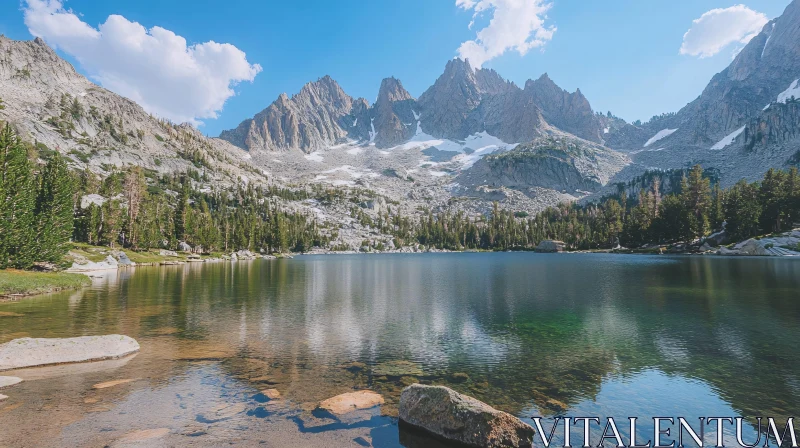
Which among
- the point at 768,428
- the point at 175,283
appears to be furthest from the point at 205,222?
the point at 768,428

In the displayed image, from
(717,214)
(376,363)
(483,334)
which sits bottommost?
(483,334)

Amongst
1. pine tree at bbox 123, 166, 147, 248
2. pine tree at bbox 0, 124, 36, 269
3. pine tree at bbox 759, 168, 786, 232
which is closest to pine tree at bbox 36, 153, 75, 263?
pine tree at bbox 0, 124, 36, 269

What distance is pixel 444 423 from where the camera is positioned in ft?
37.7

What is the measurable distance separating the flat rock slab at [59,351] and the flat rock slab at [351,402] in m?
13.3

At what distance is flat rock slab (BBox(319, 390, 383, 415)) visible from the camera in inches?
533

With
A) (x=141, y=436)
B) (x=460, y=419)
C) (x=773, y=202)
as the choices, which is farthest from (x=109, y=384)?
(x=773, y=202)

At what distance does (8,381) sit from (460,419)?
1826 centimetres

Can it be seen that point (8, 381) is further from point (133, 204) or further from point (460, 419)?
point (133, 204)

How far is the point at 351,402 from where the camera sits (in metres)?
14.1

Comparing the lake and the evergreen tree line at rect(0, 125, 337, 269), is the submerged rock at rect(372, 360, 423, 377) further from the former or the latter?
the evergreen tree line at rect(0, 125, 337, 269)

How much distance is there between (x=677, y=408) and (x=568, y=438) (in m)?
5.91

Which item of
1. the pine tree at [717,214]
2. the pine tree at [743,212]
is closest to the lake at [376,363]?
the pine tree at [743,212]

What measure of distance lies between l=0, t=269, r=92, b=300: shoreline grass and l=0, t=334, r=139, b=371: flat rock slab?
28647 mm

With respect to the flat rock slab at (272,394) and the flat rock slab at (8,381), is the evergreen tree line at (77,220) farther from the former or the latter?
the flat rock slab at (272,394)
